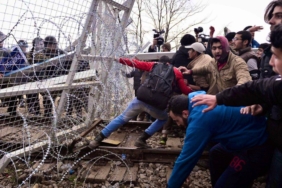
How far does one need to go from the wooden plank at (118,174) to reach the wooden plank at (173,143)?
96 cm

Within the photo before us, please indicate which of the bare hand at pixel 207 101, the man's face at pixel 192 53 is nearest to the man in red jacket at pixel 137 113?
the man's face at pixel 192 53

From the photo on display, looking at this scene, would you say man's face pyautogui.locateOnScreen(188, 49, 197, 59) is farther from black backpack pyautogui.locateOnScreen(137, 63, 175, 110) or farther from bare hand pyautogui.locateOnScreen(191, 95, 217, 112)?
bare hand pyautogui.locateOnScreen(191, 95, 217, 112)

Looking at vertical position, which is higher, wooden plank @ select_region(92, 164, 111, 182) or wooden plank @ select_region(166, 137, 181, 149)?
wooden plank @ select_region(166, 137, 181, 149)

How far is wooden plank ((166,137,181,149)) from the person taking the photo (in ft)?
13.0

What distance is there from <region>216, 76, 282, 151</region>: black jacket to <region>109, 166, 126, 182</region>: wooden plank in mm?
1804

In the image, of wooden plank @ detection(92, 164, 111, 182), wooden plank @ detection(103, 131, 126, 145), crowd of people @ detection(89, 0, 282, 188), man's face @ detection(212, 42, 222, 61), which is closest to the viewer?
crowd of people @ detection(89, 0, 282, 188)

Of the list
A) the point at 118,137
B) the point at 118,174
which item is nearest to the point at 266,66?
the point at 118,174

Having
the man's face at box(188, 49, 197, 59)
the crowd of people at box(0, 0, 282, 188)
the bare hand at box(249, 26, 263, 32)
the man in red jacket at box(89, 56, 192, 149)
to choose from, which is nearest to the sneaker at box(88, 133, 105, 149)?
the man in red jacket at box(89, 56, 192, 149)

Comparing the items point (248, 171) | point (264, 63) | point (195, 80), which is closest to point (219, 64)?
point (195, 80)

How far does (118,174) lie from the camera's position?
3.17m

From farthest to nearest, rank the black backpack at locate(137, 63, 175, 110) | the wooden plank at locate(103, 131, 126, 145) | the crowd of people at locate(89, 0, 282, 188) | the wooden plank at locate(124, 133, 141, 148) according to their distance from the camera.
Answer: the wooden plank at locate(103, 131, 126, 145) → the wooden plank at locate(124, 133, 141, 148) → the black backpack at locate(137, 63, 175, 110) → the crowd of people at locate(89, 0, 282, 188)

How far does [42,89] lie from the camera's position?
3170mm

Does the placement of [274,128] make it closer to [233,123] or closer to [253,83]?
[233,123]

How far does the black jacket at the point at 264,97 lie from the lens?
1.54 meters
